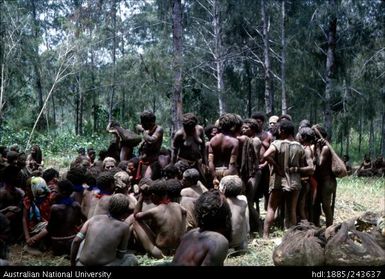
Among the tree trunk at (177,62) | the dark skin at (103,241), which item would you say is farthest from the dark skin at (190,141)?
the tree trunk at (177,62)

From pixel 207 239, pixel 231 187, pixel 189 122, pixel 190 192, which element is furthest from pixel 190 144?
pixel 207 239

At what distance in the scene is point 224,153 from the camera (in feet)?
22.1

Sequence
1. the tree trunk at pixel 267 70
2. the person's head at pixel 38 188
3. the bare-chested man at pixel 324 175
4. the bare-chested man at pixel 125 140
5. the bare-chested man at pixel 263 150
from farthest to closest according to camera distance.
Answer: the tree trunk at pixel 267 70, the bare-chested man at pixel 125 140, the bare-chested man at pixel 263 150, the bare-chested man at pixel 324 175, the person's head at pixel 38 188

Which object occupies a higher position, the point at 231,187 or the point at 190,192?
the point at 231,187

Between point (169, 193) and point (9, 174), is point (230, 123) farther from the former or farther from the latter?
point (9, 174)

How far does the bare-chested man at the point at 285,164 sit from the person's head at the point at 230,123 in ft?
2.10

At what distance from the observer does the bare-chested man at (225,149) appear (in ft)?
21.8

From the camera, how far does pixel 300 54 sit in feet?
70.6

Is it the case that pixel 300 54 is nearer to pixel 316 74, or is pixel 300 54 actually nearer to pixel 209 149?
pixel 316 74

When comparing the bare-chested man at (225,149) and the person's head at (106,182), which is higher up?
the bare-chested man at (225,149)

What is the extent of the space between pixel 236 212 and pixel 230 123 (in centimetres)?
154

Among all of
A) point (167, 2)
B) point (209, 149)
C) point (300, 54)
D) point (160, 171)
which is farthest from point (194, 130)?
point (300, 54)

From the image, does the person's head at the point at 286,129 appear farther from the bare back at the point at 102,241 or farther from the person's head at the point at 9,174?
the person's head at the point at 9,174
